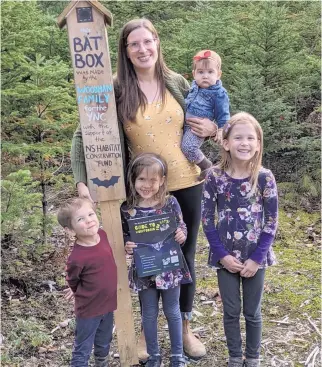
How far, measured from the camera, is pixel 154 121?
118 inches

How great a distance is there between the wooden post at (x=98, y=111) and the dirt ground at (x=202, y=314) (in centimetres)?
96

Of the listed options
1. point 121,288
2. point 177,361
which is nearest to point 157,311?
Result: point 121,288

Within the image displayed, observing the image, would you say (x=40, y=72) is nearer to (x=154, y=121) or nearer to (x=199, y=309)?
(x=154, y=121)

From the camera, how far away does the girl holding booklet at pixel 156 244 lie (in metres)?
2.99

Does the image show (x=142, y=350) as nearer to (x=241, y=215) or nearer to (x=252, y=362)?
(x=252, y=362)

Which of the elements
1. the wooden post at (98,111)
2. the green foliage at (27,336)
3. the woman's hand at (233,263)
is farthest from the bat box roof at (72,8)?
the green foliage at (27,336)

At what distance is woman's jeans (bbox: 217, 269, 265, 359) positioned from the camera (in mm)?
3057

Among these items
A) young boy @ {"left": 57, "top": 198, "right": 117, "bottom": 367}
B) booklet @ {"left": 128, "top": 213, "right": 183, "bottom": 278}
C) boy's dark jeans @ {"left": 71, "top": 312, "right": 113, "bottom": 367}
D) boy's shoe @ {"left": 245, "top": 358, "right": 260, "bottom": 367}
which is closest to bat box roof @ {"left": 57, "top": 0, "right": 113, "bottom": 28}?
young boy @ {"left": 57, "top": 198, "right": 117, "bottom": 367}

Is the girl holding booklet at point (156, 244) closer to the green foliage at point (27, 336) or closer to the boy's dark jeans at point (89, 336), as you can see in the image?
the boy's dark jeans at point (89, 336)

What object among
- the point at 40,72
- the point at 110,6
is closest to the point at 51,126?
the point at 40,72

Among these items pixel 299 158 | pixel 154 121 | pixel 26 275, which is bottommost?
pixel 26 275

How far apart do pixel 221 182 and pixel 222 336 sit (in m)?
1.57

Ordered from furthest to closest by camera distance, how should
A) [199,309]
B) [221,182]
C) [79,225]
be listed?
[199,309] < [221,182] < [79,225]

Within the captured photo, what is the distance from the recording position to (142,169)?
2.97 metres
